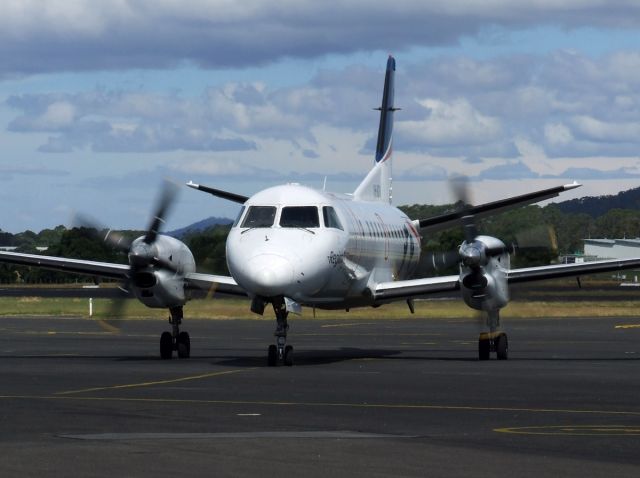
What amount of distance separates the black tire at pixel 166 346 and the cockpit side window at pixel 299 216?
14.1 ft

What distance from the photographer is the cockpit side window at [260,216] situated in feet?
83.0

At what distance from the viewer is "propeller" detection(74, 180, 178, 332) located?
89.7 feet

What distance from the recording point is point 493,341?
90.0ft

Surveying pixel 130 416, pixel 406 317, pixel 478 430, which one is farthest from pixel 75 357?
pixel 406 317

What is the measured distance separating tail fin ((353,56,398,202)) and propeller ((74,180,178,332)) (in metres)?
9.26

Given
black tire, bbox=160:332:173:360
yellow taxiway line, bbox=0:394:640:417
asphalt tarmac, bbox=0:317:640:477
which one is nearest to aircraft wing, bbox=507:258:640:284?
asphalt tarmac, bbox=0:317:640:477

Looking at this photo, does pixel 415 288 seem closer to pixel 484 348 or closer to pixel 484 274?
pixel 484 274

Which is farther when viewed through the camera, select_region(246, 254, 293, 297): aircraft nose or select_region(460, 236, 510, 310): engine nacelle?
select_region(460, 236, 510, 310): engine nacelle

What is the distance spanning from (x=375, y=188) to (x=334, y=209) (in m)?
10.4

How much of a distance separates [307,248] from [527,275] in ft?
17.2

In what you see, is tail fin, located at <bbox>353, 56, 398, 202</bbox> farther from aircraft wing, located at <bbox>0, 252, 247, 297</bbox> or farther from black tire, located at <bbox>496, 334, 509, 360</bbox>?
black tire, located at <bbox>496, 334, 509, 360</bbox>

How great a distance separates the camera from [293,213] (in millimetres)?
25719

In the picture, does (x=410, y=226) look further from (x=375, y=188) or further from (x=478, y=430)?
(x=478, y=430)

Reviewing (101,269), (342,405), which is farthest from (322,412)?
(101,269)
